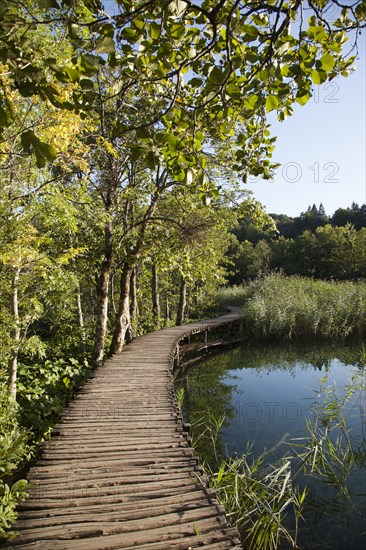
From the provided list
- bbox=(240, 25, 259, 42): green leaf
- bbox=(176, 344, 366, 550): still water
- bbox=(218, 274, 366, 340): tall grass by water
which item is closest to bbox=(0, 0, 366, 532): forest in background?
bbox=(240, 25, 259, 42): green leaf

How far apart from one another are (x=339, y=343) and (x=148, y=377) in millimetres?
9282

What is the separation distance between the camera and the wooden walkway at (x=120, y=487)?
9.12 feet

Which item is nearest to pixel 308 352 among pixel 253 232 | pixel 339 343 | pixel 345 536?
pixel 339 343

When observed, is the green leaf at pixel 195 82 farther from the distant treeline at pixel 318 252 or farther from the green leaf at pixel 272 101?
the distant treeline at pixel 318 252

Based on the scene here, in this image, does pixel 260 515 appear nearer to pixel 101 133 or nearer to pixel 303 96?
pixel 303 96

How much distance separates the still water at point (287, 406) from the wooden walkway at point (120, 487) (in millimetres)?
1060

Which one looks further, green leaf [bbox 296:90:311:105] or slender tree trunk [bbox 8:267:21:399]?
slender tree trunk [bbox 8:267:21:399]

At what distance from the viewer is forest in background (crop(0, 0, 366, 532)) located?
5.09 ft

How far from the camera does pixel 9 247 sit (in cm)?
466

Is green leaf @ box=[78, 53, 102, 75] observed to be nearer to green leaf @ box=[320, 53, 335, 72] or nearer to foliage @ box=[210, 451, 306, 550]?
green leaf @ box=[320, 53, 335, 72]

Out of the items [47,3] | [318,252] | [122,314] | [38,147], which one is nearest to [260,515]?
[38,147]

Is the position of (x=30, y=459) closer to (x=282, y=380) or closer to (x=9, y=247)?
(x=9, y=247)

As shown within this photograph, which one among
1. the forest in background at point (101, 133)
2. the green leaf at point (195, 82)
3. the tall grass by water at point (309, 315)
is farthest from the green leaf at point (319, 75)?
the tall grass by water at point (309, 315)

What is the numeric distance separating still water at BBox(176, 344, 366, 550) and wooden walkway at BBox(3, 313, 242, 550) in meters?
1.06
